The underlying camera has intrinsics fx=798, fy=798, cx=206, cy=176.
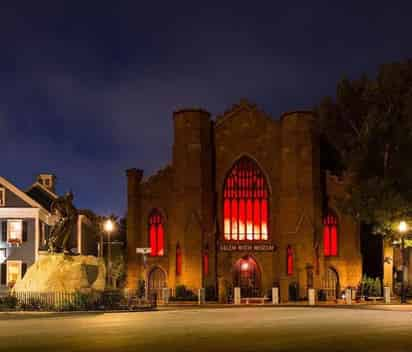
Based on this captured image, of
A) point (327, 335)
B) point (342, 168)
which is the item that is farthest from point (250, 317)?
point (342, 168)

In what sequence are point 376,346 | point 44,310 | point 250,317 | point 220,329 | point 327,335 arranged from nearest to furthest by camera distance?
point 376,346 → point 327,335 → point 220,329 → point 250,317 → point 44,310

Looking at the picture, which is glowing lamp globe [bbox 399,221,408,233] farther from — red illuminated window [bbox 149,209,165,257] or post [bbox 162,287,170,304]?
red illuminated window [bbox 149,209,165,257]

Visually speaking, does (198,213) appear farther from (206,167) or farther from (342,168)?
(342,168)

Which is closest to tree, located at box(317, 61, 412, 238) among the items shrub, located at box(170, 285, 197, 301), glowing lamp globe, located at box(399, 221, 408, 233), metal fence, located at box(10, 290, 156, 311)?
glowing lamp globe, located at box(399, 221, 408, 233)

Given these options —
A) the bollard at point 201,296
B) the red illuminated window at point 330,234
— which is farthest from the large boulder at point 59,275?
the red illuminated window at point 330,234

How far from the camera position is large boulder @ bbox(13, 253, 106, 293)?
1288 inches

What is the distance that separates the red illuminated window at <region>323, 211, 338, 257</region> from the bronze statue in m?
26.5

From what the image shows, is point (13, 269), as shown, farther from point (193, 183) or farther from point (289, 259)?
point (289, 259)

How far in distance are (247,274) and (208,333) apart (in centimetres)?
3425

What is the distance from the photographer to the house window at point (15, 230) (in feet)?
176

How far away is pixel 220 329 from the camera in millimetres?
23531

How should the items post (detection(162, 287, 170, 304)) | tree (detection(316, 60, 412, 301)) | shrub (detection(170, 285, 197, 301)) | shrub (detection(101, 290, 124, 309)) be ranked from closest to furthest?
shrub (detection(101, 290, 124, 309))
tree (detection(316, 60, 412, 301))
post (detection(162, 287, 170, 304))
shrub (detection(170, 285, 197, 301))

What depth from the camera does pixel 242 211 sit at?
185 ft

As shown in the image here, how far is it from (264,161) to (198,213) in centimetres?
603
